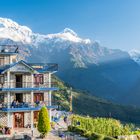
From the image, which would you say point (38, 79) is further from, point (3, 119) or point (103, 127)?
point (103, 127)

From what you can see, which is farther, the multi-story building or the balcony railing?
the balcony railing

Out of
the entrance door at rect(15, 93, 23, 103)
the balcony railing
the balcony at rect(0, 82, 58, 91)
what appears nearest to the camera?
the balcony at rect(0, 82, 58, 91)

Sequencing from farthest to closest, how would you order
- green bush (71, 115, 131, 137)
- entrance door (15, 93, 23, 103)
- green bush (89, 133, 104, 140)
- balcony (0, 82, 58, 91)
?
1. entrance door (15, 93, 23, 103)
2. balcony (0, 82, 58, 91)
3. green bush (71, 115, 131, 137)
4. green bush (89, 133, 104, 140)

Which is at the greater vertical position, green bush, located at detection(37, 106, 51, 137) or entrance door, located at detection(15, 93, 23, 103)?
entrance door, located at detection(15, 93, 23, 103)

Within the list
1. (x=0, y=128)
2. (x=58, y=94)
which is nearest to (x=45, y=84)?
(x=0, y=128)

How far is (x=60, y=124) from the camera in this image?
51.8 meters

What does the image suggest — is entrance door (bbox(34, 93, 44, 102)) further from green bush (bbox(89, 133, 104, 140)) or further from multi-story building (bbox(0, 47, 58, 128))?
green bush (bbox(89, 133, 104, 140))

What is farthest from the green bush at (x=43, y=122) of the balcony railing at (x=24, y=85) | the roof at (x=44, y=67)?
the roof at (x=44, y=67)

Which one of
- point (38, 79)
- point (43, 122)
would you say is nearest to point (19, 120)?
point (38, 79)

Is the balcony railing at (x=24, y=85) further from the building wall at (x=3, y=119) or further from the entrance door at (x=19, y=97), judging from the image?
the building wall at (x=3, y=119)

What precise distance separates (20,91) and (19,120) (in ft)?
11.4

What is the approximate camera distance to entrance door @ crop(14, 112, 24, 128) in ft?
160

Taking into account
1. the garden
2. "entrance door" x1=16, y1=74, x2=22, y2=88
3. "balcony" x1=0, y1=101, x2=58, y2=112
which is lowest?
the garden

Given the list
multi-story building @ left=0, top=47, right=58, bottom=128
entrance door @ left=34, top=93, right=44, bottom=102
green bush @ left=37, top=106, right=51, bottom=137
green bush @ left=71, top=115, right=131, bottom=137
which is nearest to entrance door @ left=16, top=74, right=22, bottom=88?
multi-story building @ left=0, top=47, right=58, bottom=128
